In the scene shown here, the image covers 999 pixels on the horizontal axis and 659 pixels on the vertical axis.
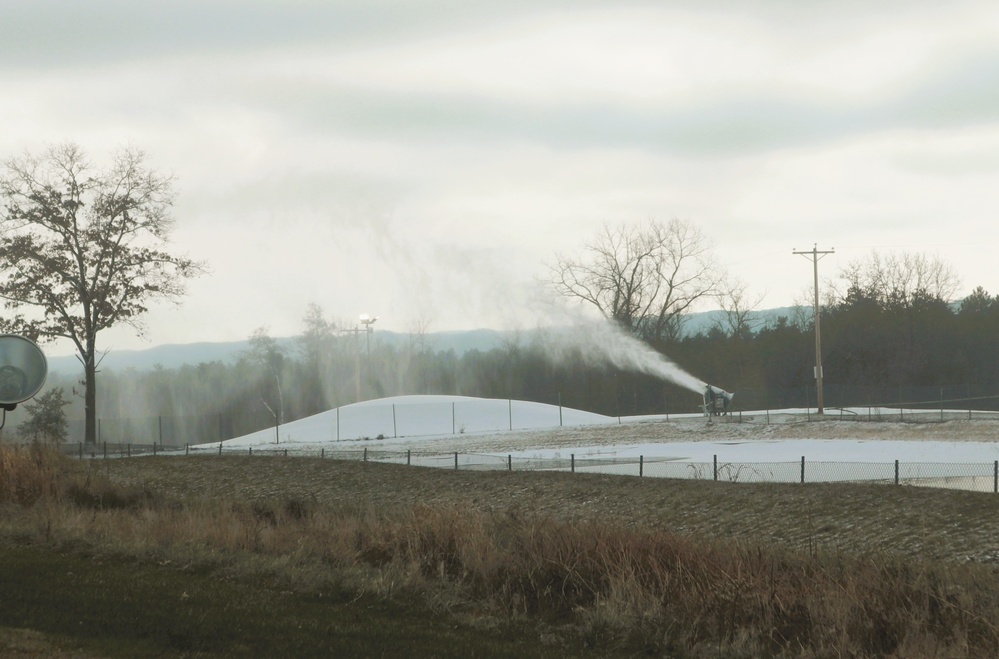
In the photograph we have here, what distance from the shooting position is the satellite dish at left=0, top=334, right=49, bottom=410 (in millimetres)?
17484

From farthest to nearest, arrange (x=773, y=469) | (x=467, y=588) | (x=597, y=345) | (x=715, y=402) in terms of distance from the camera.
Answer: (x=597, y=345)
(x=715, y=402)
(x=773, y=469)
(x=467, y=588)

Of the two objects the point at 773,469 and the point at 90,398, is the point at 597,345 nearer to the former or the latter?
the point at 90,398

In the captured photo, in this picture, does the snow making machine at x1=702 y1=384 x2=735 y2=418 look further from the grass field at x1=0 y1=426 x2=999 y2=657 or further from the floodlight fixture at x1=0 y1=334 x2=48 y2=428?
the floodlight fixture at x1=0 y1=334 x2=48 y2=428

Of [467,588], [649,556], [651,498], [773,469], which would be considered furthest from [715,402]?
[467,588]

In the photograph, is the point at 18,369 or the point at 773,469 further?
the point at 773,469

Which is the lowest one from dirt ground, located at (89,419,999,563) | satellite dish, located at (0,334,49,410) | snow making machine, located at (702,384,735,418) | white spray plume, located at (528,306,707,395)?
dirt ground, located at (89,419,999,563)

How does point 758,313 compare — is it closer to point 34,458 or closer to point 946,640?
point 34,458

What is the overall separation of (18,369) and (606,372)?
70912 mm

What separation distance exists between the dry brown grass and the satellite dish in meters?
2.04

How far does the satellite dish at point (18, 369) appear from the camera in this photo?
1748 cm

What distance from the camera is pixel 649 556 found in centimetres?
1255

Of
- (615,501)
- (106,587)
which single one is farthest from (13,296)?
(106,587)

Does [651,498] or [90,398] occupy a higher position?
[90,398]

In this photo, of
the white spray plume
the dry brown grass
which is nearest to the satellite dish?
the dry brown grass
